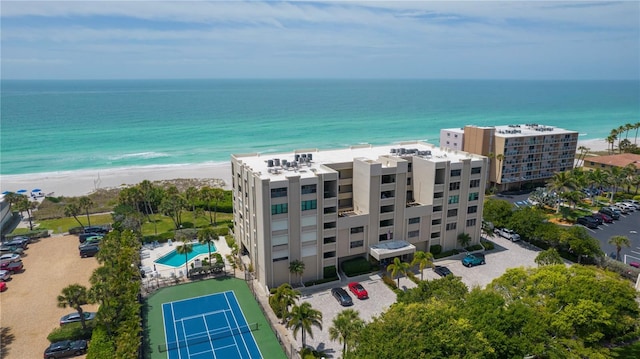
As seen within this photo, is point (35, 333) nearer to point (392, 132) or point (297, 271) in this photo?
point (297, 271)

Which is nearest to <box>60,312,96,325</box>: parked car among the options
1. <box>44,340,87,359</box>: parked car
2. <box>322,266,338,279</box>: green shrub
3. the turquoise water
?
<box>44,340,87,359</box>: parked car

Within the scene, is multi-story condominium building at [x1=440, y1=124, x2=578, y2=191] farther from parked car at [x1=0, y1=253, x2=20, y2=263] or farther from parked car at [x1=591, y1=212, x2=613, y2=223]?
parked car at [x1=0, y1=253, x2=20, y2=263]

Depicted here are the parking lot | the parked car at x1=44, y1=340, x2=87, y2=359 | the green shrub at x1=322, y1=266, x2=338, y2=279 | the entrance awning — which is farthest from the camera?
the entrance awning

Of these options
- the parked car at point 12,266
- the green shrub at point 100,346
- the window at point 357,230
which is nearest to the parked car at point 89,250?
the parked car at point 12,266

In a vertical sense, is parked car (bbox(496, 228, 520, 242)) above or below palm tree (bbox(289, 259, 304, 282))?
below

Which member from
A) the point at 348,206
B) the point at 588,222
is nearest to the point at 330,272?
the point at 348,206

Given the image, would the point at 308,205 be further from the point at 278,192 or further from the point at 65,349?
the point at 65,349
